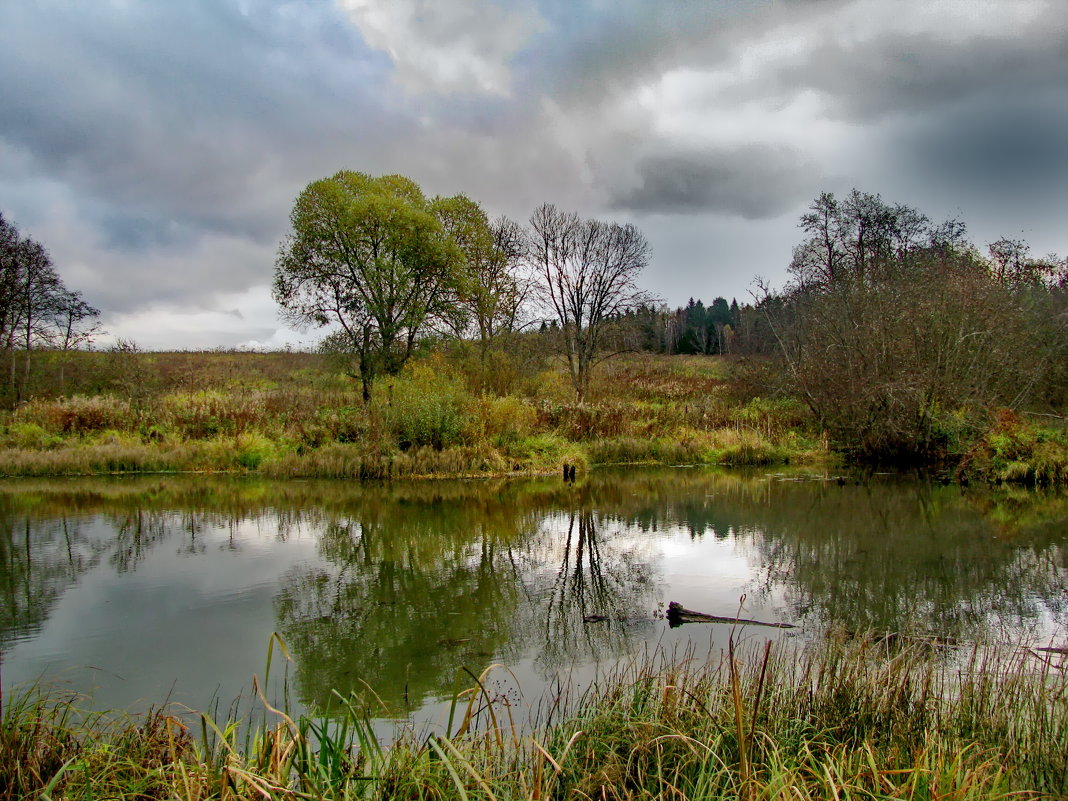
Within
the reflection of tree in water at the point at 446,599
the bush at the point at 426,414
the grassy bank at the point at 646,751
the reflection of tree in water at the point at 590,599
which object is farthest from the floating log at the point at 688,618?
the bush at the point at 426,414

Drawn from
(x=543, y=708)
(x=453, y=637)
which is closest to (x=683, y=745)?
(x=543, y=708)

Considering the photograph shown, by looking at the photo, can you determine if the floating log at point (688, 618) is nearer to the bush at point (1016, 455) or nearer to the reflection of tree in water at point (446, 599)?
the reflection of tree in water at point (446, 599)

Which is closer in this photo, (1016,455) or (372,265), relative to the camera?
(1016,455)

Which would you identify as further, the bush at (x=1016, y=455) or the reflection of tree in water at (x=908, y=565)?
the bush at (x=1016, y=455)

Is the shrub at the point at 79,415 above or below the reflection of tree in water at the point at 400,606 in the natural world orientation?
above

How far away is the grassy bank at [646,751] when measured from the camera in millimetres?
2623

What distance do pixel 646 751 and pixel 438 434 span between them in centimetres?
1531

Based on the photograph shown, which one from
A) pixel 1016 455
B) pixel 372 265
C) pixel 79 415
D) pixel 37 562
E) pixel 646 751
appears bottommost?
pixel 37 562

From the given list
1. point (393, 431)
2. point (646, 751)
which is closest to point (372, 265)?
point (393, 431)

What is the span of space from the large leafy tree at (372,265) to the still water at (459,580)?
12.6 meters

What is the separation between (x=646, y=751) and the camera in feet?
9.80

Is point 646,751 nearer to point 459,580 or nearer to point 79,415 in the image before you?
point 459,580

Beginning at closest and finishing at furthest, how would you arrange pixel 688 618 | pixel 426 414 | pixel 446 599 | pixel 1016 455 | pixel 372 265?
pixel 688 618, pixel 446 599, pixel 1016 455, pixel 426 414, pixel 372 265

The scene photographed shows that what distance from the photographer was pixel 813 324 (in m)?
22.3
